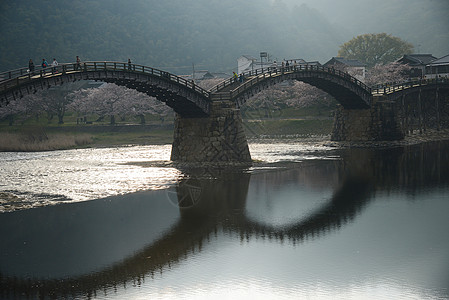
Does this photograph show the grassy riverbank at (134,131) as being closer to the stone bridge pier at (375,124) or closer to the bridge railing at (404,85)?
the bridge railing at (404,85)

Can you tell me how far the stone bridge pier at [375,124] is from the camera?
2322 inches

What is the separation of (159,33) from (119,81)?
112 metres

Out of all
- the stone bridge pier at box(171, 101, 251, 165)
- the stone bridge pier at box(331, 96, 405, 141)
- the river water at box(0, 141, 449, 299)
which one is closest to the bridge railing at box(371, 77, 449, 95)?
the stone bridge pier at box(331, 96, 405, 141)

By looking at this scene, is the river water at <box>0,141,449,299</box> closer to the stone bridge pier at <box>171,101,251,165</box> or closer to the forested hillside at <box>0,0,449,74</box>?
the stone bridge pier at <box>171,101,251,165</box>

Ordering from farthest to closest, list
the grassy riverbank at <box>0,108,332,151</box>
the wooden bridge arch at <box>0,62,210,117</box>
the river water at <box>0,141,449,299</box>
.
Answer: the grassy riverbank at <box>0,108,332,151</box>, the wooden bridge arch at <box>0,62,210,117</box>, the river water at <box>0,141,449,299</box>

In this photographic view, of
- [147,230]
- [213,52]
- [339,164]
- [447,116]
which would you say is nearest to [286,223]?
[147,230]

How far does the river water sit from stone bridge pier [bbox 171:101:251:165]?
2913 millimetres

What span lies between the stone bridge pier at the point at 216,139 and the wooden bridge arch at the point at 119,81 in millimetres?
890

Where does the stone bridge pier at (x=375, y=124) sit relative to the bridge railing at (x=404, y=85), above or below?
below

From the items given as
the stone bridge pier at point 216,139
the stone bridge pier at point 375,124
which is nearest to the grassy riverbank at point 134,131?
the stone bridge pier at point 375,124

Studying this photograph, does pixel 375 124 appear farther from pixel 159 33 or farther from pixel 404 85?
pixel 159 33

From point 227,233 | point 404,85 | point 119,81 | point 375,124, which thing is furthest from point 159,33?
point 227,233

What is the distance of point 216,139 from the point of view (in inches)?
1651

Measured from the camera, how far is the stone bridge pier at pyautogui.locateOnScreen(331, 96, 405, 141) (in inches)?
2322
